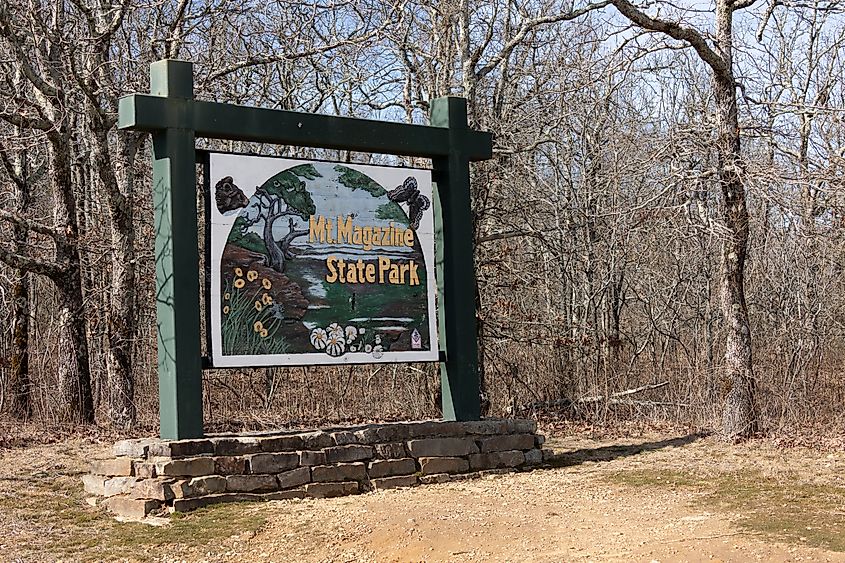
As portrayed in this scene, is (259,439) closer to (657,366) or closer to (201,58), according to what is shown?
(201,58)

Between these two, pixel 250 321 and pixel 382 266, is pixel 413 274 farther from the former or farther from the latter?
pixel 250 321

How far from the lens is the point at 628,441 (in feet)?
37.5

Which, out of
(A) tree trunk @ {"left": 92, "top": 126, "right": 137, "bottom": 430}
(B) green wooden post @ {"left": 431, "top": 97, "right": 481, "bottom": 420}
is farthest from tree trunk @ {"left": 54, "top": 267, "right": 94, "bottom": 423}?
(B) green wooden post @ {"left": 431, "top": 97, "right": 481, "bottom": 420}

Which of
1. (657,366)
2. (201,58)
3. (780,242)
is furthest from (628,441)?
(201,58)

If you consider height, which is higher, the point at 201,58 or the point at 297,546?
the point at 201,58

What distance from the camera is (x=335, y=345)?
9094 mm

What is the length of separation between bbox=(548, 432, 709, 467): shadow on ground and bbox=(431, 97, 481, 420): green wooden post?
1158 mm

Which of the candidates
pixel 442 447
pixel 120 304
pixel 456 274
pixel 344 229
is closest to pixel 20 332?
pixel 120 304

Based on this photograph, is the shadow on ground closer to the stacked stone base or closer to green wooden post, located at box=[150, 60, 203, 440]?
the stacked stone base

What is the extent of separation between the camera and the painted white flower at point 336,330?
29.8 feet

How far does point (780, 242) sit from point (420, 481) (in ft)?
28.6

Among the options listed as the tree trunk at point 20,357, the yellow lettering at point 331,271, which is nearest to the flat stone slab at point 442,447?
the yellow lettering at point 331,271

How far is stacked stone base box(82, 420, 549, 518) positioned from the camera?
25.3 feet

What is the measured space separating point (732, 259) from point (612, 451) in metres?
2.62
